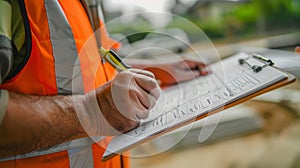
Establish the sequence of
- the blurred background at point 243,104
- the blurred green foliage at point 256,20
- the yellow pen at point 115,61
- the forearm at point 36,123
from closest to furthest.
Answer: the forearm at point 36,123 → the yellow pen at point 115,61 → the blurred background at point 243,104 → the blurred green foliage at point 256,20

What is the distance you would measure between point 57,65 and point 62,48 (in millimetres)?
28

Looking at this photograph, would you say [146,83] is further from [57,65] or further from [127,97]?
[57,65]

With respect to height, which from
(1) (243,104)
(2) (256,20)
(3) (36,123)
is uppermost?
(2) (256,20)

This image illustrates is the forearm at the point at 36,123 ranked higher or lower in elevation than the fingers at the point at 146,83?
lower

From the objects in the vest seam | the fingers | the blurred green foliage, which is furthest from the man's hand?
the blurred green foliage

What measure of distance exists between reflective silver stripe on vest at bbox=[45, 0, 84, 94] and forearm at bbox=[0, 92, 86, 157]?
0.13ft

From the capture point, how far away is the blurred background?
1.43m

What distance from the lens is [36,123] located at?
1.33 ft

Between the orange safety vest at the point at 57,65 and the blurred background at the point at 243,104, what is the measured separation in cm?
52

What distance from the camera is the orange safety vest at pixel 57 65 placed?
448 mm

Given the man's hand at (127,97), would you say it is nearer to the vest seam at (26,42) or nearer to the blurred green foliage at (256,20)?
the vest seam at (26,42)

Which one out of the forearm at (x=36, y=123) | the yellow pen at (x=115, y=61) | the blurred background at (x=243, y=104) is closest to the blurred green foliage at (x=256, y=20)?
the blurred background at (x=243, y=104)

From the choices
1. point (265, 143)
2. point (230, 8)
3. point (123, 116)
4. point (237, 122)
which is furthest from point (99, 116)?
point (230, 8)

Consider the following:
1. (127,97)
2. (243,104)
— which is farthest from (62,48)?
(243,104)
